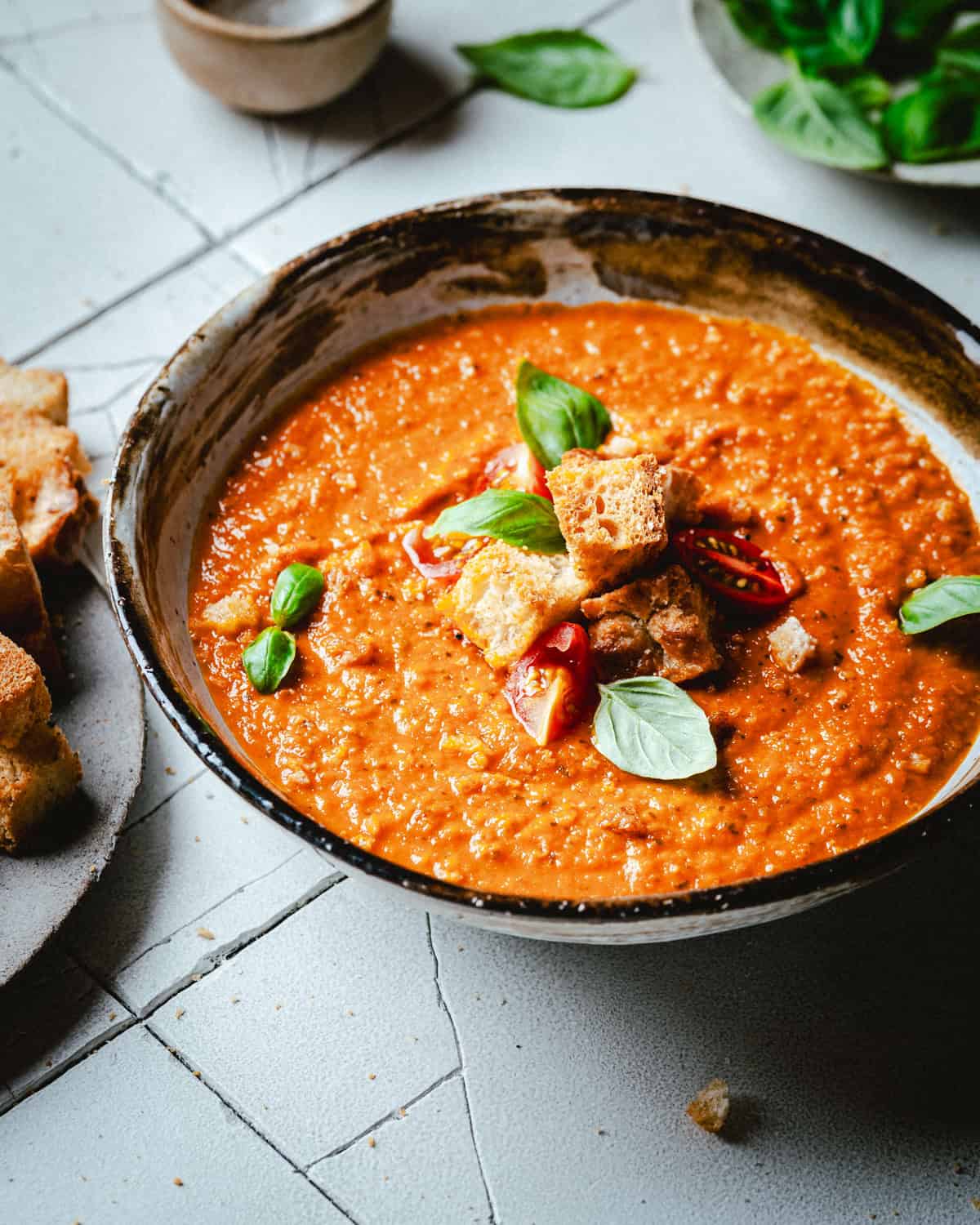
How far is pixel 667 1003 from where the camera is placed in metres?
2.88

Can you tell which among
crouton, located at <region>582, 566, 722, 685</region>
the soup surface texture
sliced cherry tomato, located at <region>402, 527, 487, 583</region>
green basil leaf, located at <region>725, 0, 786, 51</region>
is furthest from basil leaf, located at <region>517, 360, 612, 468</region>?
green basil leaf, located at <region>725, 0, 786, 51</region>

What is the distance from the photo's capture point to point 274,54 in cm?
411

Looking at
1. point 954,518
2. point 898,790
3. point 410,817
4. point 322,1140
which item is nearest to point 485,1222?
point 322,1140

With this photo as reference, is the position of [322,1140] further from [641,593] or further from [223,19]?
[223,19]

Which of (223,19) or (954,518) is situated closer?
(954,518)

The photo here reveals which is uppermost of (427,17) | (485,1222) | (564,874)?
(427,17)

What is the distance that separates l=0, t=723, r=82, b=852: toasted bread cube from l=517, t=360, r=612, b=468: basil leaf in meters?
1.28

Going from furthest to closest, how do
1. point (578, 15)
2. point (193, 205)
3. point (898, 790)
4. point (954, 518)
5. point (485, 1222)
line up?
point (578, 15)
point (193, 205)
point (954, 518)
point (898, 790)
point (485, 1222)

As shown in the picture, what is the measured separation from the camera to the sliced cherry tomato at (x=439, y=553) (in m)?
3.08

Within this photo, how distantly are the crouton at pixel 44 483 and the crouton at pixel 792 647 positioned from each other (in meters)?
1.74

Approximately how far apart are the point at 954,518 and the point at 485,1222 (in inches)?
76.0

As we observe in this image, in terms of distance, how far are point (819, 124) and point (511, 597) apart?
7.28 feet

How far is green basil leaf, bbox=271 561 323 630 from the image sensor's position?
298cm

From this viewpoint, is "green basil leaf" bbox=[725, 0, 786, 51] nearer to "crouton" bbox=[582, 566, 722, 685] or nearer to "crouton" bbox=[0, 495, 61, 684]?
"crouton" bbox=[582, 566, 722, 685]
